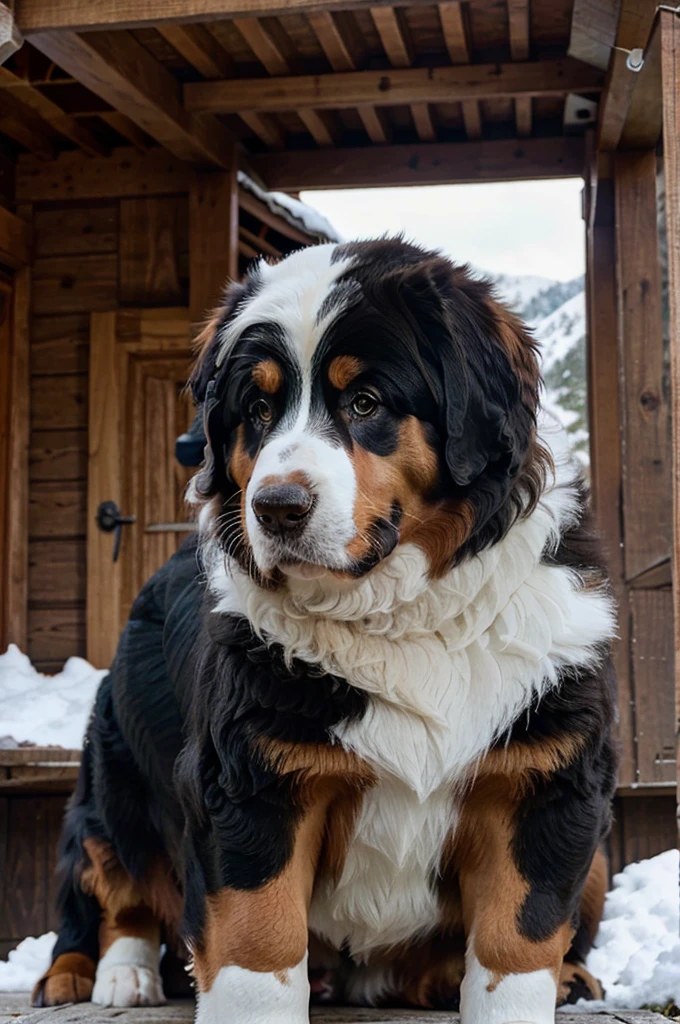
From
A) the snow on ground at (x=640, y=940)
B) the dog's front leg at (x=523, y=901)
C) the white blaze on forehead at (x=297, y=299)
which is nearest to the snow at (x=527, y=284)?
the snow on ground at (x=640, y=940)

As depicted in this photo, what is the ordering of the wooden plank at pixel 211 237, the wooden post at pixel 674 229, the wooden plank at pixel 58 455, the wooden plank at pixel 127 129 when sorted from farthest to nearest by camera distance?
the wooden plank at pixel 58 455
the wooden plank at pixel 211 237
the wooden plank at pixel 127 129
the wooden post at pixel 674 229

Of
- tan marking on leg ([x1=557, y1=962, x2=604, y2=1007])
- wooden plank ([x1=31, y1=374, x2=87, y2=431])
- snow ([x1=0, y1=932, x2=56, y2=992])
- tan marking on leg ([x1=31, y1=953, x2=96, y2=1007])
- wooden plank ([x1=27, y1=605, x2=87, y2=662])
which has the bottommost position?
snow ([x1=0, y1=932, x2=56, y2=992])

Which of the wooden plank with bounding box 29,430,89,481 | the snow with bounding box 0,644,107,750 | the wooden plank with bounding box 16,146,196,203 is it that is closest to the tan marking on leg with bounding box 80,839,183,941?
the snow with bounding box 0,644,107,750

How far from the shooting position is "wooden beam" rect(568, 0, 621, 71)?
496cm

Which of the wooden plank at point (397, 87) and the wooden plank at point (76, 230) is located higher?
the wooden plank at point (397, 87)

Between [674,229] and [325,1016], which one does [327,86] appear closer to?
[674,229]

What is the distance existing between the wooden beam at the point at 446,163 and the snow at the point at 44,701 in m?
2.88

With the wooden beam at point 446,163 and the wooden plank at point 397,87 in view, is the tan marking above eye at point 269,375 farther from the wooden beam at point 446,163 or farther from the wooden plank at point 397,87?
the wooden beam at point 446,163

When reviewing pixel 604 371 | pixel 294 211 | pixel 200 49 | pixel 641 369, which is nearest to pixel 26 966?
pixel 641 369

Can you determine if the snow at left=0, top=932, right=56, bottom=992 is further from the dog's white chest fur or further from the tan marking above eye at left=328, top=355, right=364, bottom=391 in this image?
the tan marking above eye at left=328, top=355, right=364, bottom=391

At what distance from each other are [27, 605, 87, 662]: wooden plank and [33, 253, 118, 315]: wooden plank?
5.46 feet

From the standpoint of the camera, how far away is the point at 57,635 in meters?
7.29

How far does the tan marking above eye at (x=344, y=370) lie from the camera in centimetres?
256

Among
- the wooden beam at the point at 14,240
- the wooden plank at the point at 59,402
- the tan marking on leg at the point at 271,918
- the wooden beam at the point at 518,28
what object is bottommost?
the tan marking on leg at the point at 271,918
